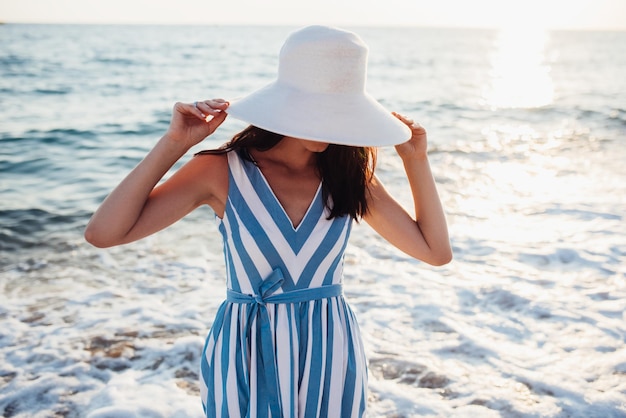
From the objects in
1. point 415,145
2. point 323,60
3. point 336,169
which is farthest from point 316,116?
point 415,145

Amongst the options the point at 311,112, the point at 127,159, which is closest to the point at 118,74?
the point at 127,159

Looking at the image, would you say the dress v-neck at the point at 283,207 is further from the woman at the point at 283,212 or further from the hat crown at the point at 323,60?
the hat crown at the point at 323,60

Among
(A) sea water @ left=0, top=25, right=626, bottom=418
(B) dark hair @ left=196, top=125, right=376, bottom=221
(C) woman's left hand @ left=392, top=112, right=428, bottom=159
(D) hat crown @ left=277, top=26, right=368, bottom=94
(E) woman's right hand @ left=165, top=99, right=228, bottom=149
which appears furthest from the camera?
(A) sea water @ left=0, top=25, right=626, bottom=418

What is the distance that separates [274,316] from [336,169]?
52 centimetres

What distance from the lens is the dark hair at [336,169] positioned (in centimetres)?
197

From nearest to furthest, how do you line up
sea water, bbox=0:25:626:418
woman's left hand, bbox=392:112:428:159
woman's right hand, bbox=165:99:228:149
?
woman's right hand, bbox=165:99:228:149
woman's left hand, bbox=392:112:428:159
sea water, bbox=0:25:626:418

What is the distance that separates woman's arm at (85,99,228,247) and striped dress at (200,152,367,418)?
12 cm

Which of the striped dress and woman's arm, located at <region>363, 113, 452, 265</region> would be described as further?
woman's arm, located at <region>363, 113, 452, 265</region>

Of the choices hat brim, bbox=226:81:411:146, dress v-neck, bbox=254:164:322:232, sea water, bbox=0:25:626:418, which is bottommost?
sea water, bbox=0:25:626:418

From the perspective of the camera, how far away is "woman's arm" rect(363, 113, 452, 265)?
6.99 feet

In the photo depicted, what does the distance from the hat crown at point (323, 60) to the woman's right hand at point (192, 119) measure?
221mm

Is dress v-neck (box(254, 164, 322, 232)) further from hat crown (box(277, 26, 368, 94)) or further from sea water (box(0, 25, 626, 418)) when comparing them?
sea water (box(0, 25, 626, 418))

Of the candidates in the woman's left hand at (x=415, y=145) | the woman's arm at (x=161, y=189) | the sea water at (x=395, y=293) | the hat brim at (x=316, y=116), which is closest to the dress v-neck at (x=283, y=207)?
the woman's arm at (x=161, y=189)

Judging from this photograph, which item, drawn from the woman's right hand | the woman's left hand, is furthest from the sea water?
the woman's right hand
